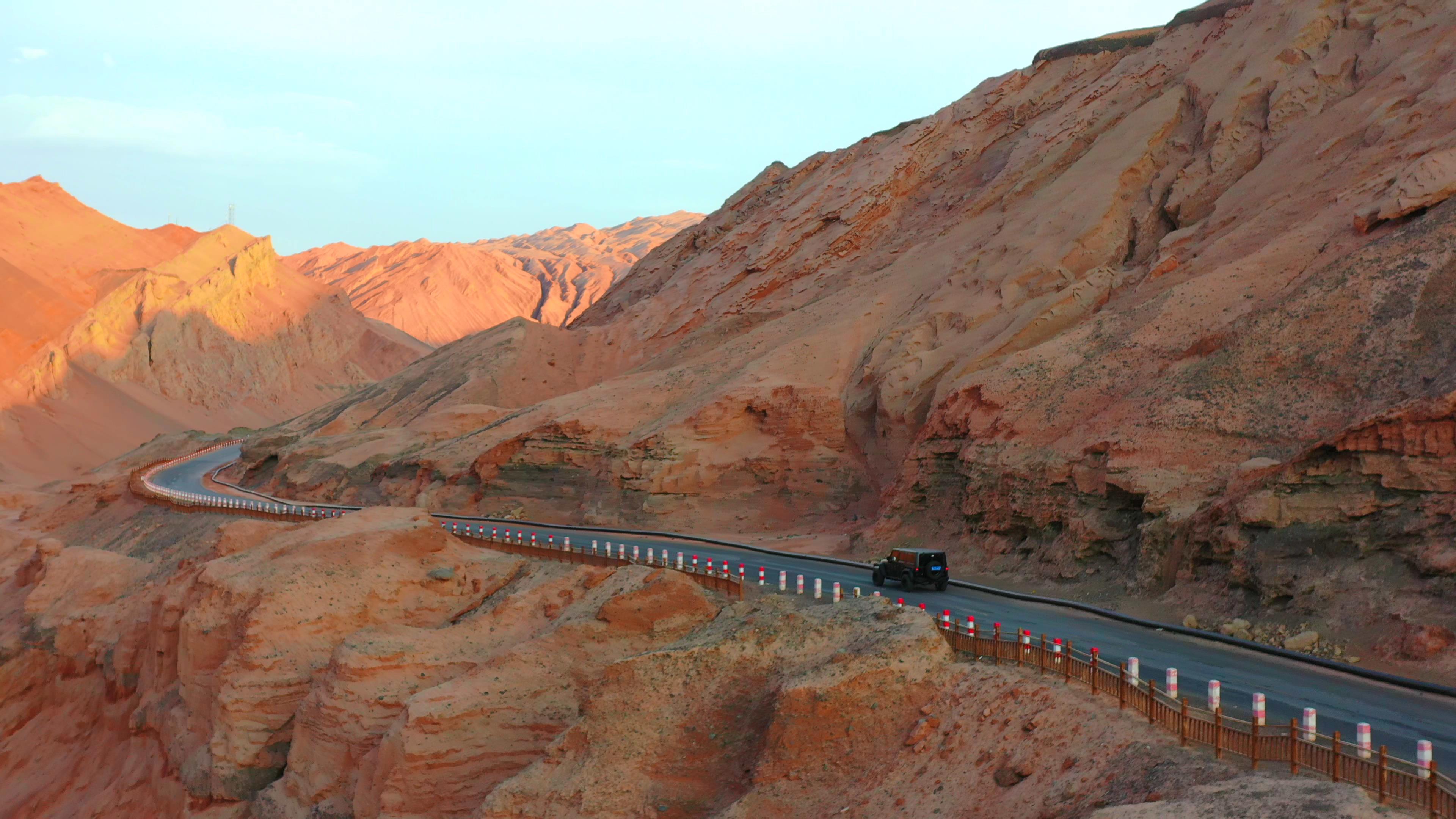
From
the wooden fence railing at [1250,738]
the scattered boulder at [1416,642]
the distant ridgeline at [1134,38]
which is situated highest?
the distant ridgeline at [1134,38]

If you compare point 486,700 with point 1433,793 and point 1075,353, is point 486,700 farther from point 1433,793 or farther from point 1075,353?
point 1075,353

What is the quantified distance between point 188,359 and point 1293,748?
397ft

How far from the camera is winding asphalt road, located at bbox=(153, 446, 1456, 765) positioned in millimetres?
13797

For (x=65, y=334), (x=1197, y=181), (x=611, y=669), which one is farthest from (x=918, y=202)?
(x=65, y=334)

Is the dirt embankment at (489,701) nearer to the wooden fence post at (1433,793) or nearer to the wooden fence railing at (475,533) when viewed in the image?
the wooden fence railing at (475,533)

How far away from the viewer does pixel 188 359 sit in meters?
116

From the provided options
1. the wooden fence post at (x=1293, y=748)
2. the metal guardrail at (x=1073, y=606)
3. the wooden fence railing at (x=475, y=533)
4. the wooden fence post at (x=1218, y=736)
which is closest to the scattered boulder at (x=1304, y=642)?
the metal guardrail at (x=1073, y=606)

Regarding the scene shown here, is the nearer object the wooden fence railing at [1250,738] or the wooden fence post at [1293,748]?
the wooden fence railing at [1250,738]

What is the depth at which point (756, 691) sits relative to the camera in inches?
651

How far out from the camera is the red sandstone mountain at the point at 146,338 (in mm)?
99438

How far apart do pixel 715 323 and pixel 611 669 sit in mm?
37707

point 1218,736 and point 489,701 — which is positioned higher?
point 1218,736

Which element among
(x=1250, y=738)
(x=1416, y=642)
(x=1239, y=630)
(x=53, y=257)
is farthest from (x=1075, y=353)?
(x=53, y=257)

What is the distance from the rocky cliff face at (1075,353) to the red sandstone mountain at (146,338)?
143ft
